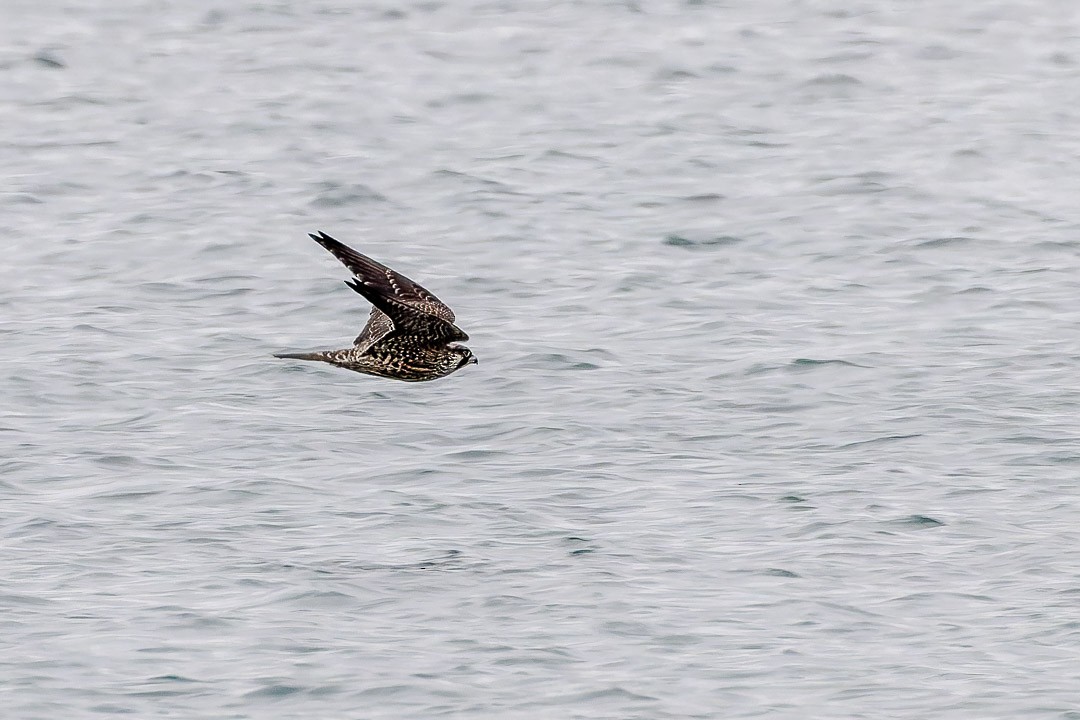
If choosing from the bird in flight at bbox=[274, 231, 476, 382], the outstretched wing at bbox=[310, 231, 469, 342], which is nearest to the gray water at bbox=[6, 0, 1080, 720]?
the bird in flight at bbox=[274, 231, 476, 382]

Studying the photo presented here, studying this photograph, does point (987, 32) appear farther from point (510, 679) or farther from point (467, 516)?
point (510, 679)

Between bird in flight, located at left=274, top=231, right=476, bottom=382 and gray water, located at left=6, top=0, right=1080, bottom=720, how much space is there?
1.19 metres

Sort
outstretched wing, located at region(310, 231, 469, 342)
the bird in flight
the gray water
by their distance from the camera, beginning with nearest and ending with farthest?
the gray water → outstretched wing, located at region(310, 231, 469, 342) → the bird in flight

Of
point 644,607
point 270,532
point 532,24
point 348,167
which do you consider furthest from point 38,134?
point 644,607

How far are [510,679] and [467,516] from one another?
258cm

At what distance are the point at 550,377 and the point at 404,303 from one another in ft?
13.6

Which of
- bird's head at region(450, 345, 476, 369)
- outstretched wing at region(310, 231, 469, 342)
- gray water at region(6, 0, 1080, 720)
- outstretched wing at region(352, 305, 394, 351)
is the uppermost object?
outstretched wing at region(310, 231, 469, 342)

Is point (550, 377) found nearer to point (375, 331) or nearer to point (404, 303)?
point (375, 331)

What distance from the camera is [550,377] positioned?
16656 millimetres

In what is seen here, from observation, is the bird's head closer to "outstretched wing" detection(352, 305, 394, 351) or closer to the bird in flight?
the bird in flight

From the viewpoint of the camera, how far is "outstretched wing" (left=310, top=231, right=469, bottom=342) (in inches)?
495

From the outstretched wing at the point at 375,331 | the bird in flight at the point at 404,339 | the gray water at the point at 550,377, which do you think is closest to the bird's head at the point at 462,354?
the bird in flight at the point at 404,339

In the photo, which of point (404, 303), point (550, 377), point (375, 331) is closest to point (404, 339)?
point (404, 303)

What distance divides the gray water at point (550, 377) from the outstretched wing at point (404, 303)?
1.46 metres
